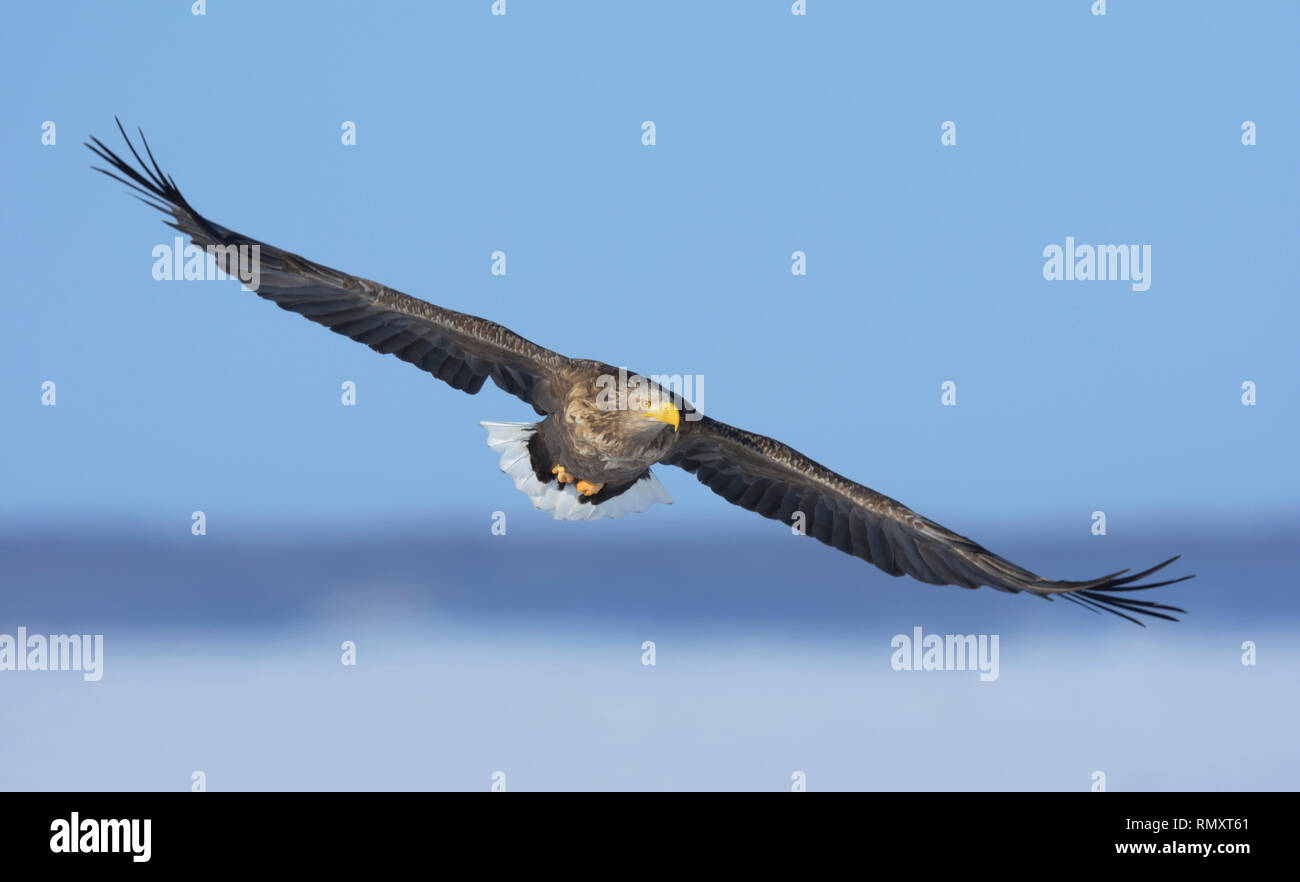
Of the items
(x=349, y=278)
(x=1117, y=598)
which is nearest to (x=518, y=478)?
(x=349, y=278)

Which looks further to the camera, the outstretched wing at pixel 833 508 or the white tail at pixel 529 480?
the white tail at pixel 529 480

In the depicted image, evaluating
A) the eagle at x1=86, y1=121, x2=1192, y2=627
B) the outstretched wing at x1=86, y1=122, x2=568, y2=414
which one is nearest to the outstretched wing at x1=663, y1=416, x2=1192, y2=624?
the eagle at x1=86, y1=121, x2=1192, y2=627

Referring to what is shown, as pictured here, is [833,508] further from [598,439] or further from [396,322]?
[396,322]

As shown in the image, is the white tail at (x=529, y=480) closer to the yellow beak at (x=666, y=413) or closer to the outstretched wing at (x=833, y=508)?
the outstretched wing at (x=833, y=508)

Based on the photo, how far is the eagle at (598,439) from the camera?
8.39 metres

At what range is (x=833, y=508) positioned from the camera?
948cm

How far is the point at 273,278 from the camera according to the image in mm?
8695

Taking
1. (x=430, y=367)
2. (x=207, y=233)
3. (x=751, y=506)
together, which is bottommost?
(x=751, y=506)

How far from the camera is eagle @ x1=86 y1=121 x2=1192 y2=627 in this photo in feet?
27.5

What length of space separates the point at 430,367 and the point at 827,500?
2734 millimetres

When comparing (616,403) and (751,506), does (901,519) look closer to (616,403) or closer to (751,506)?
(751,506)

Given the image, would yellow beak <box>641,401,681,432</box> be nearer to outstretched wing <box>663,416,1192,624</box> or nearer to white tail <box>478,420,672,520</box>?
outstretched wing <box>663,416,1192,624</box>

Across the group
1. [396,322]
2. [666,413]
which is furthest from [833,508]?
[396,322]

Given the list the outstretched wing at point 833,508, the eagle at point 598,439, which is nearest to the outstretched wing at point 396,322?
the eagle at point 598,439
